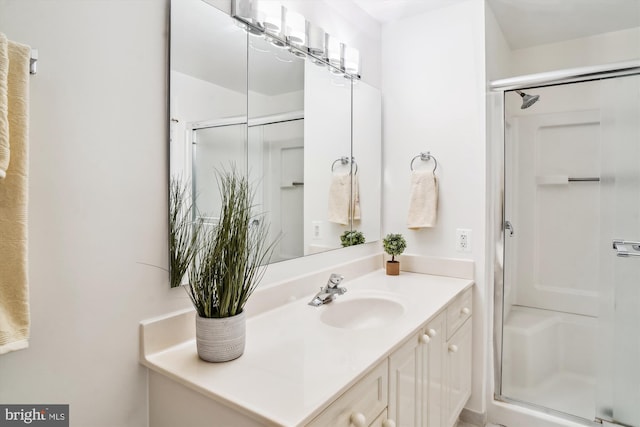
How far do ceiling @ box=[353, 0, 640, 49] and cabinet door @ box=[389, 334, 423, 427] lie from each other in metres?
1.78

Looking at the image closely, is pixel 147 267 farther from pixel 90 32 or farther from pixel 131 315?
pixel 90 32

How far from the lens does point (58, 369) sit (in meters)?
0.92

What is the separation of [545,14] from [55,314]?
2.77m

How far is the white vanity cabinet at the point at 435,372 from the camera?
1215 mm

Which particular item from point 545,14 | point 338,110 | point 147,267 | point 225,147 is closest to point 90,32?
point 225,147

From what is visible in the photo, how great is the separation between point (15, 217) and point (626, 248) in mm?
2340

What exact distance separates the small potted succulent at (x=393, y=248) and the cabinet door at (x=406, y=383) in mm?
757

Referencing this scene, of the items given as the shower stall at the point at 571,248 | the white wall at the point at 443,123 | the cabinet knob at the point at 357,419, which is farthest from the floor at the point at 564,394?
the cabinet knob at the point at 357,419

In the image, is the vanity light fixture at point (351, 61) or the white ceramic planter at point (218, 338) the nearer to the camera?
the white ceramic planter at point (218, 338)

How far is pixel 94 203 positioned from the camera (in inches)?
38.4

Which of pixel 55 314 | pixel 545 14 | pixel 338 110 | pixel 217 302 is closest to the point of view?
pixel 55 314

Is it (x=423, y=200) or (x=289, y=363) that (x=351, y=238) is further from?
(x=289, y=363)

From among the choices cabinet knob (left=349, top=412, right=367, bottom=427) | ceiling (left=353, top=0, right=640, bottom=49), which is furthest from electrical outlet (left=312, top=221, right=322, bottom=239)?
ceiling (left=353, top=0, right=640, bottom=49)

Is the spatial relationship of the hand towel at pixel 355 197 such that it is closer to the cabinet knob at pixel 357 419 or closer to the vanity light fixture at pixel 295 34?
the vanity light fixture at pixel 295 34
